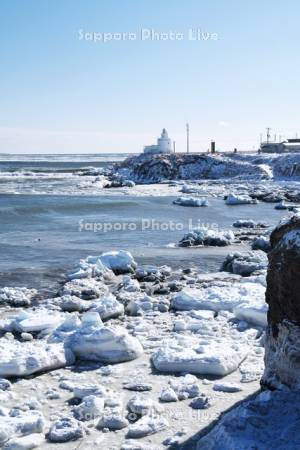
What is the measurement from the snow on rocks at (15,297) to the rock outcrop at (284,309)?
20.1 feet

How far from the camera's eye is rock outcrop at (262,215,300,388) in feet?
15.6

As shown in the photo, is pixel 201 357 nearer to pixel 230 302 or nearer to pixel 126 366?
pixel 126 366

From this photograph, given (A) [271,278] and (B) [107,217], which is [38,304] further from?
(B) [107,217]

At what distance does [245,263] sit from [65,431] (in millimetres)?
8735

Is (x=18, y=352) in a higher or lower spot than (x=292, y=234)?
lower

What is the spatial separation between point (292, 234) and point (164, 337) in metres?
3.38

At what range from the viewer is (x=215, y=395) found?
578cm

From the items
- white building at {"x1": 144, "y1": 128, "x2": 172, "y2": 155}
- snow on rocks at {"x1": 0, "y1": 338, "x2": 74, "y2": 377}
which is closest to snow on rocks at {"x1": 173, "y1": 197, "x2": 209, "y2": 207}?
snow on rocks at {"x1": 0, "y1": 338, "x2": 74, "y2": 377}

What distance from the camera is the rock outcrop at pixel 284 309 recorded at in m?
4.76

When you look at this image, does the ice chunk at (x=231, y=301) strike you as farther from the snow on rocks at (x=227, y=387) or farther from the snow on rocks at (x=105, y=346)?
the snow on rocks at (x=227, y=387)

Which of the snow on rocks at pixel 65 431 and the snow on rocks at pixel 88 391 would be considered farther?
the snow on rocks at pixel 88 391

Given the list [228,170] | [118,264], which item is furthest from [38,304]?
[228,170]

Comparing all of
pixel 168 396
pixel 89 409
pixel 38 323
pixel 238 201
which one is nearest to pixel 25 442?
pixel 89 409

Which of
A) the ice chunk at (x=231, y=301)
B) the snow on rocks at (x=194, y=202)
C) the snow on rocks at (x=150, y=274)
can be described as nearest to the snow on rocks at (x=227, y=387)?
the ice chunk at (x=231, y=301)
